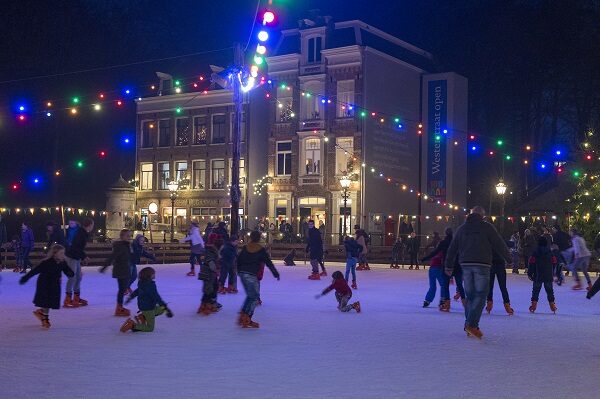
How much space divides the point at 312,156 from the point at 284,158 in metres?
2.05

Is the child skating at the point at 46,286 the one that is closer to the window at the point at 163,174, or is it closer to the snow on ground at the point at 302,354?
the snow on ground at the point at 302,354

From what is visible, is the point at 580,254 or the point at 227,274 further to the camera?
the point at 580,254

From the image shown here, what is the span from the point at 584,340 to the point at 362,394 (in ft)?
17.5

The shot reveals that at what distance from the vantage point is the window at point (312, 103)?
139 feet

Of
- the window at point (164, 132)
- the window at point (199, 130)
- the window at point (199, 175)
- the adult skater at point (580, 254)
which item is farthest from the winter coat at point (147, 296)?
the window at point (164, 132)

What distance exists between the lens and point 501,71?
47.1m

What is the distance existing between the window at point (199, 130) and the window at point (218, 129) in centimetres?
76

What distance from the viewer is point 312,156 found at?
4325 centimetres

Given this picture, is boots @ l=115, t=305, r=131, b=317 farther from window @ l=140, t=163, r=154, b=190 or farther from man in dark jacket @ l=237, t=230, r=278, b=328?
window @ l=140, t=163, r=154, b=190

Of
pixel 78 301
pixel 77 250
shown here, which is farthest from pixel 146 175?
pixel 77 250

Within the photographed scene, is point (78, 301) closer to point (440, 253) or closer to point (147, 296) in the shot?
point (147, 296)

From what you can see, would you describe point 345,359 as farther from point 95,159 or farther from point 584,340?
point 95,159

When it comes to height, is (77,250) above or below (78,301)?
above

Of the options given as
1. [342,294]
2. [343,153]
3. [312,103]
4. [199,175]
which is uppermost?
[312,103]
